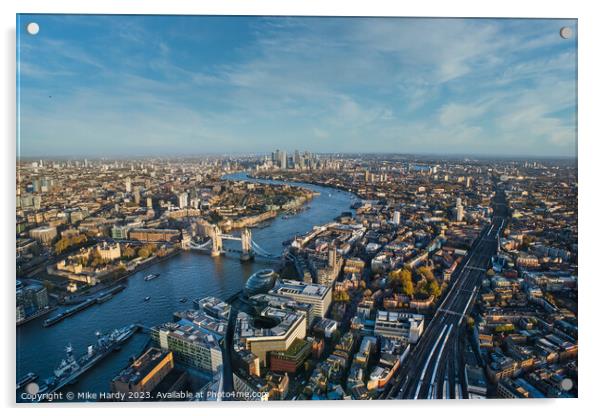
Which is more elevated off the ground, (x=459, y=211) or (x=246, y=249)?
(x=459, y=211)

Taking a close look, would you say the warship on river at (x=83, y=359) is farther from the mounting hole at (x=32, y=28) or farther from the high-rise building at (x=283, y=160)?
the high-rise building at (x=283, y=160)

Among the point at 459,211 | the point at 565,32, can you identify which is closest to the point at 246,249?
the point at 459,211

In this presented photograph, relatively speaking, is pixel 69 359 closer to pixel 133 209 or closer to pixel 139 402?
pixel 139 402

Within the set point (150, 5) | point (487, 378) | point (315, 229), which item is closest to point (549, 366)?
point (487, 378)

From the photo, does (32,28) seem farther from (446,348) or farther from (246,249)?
(246,249)

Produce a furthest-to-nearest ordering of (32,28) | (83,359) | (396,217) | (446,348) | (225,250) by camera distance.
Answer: (396,217) < (225,250) < (446,348) < (83,359) < (32,28)

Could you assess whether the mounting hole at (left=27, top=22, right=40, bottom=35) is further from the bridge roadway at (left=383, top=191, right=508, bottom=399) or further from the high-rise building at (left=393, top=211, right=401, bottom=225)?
the high-rise building at (left=393, top=211, right=401, bottom=225)
